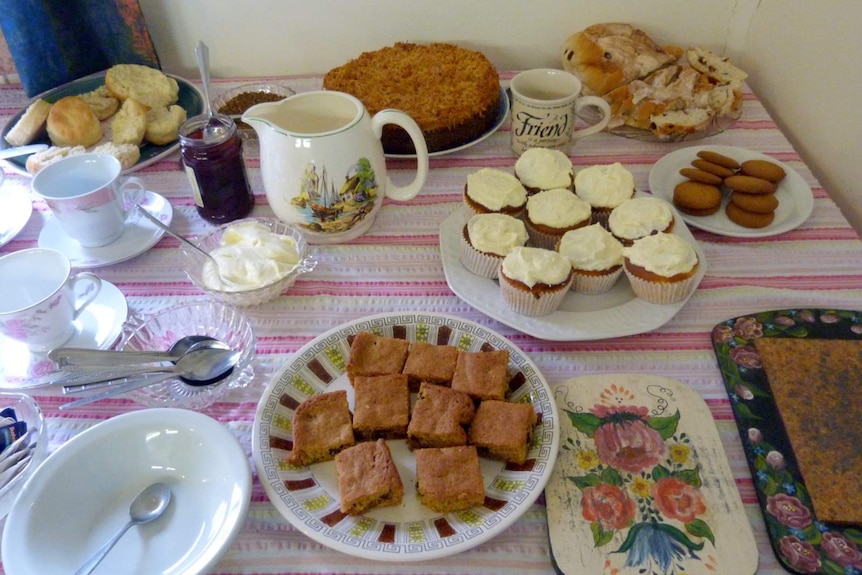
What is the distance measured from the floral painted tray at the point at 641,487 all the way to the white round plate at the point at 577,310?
0.25 feet

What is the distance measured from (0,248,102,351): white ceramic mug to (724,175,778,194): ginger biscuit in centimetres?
101

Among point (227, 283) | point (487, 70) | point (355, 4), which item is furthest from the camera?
point (355, 4)

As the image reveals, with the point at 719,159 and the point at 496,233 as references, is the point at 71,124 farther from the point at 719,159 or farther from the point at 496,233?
the point at 719,159

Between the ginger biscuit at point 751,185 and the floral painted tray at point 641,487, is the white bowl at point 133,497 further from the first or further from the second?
the ginger biscuit at point 751,185

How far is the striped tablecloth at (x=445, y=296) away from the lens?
0.68 meters

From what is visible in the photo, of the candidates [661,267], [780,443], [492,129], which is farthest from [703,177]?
[780,443]

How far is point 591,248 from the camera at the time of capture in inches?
36.2

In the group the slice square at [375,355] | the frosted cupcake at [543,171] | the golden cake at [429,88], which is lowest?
the slice square at [375,355]

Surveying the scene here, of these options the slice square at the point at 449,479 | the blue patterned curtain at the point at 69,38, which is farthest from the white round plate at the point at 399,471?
the blue patterned curtain at the point at 69,38

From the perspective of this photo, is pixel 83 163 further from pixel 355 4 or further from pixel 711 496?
pixel 711 496

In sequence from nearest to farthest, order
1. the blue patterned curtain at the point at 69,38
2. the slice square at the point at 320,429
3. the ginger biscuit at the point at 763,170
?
the slice square at the point at 320,429, the ginger biscuit at the point at 763,170, the blue patterned curtain at the point at 69,38

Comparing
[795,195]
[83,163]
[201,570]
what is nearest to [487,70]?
[795,195]

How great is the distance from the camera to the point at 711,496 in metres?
0.70

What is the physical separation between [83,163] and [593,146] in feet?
3.01
